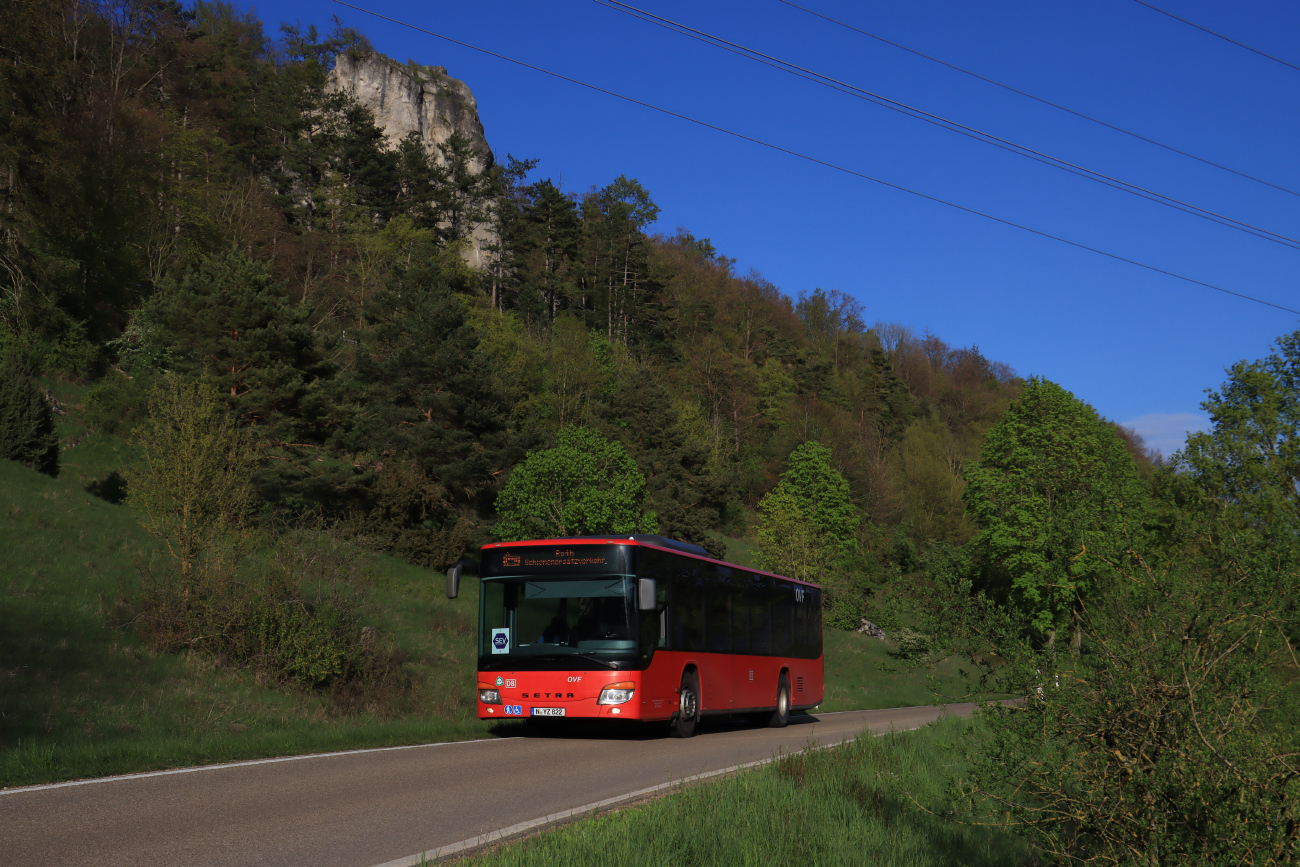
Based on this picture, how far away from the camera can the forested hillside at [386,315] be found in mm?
40719

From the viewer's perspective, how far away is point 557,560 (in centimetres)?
1588

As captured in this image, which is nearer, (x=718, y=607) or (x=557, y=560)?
(x=557, y=560)

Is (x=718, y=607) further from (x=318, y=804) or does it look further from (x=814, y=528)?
(x=814, y=528)

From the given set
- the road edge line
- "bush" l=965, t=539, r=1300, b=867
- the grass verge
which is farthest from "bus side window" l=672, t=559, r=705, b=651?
"bush" l=965, t=539, r=1300, b=867

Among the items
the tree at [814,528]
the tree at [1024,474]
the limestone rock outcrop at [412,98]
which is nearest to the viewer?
the tree at [1024,474]

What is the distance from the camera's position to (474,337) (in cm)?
5088

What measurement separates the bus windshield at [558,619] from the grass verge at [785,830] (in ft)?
17.0

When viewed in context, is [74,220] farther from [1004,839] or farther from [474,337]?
[1004,839]

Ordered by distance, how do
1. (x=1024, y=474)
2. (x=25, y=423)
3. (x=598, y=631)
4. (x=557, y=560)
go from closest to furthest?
(x=598, y=631) < (x=557, y=560) < (x=25, y=423) < (x=1024, y=474)

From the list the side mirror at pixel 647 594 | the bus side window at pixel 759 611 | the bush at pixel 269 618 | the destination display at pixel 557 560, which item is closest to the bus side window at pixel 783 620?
the bus side window at pixel 759 611

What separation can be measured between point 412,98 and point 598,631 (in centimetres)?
10794

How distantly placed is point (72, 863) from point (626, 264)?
8527 cm

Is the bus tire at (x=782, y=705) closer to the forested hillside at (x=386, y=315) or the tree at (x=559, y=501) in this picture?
the forested hillside at (x=386, y=315)

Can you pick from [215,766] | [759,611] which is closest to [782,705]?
[759,611]
